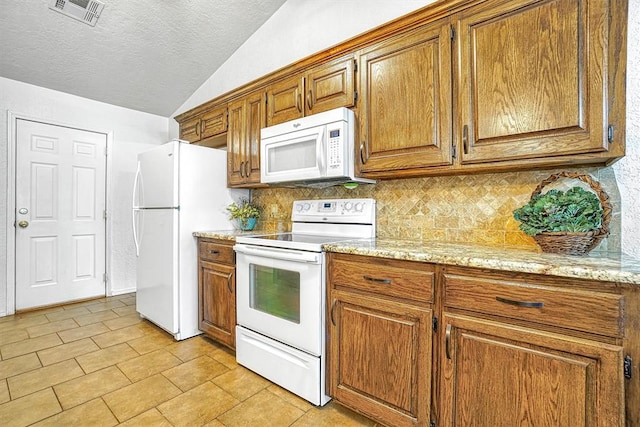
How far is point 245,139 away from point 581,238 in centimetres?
237

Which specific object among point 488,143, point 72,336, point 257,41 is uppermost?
point 257,41

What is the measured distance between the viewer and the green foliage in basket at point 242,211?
Result: 2844mm

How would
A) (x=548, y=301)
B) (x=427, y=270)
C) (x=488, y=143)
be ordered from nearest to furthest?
(x=548, y=301) < (x=427, y=270) < (x=488, y=143)

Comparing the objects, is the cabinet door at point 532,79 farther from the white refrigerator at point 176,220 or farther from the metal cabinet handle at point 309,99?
the white refrigerator at point 176,220

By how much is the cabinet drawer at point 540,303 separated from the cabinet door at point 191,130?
2.96 m

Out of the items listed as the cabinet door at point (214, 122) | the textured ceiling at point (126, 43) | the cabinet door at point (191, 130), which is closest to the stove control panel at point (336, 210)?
the cabinet door at point (214, 122)

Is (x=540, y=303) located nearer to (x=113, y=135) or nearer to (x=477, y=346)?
(x=477, y=346)

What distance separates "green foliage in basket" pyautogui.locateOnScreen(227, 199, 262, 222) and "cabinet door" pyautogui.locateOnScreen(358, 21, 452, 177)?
4.32 ft

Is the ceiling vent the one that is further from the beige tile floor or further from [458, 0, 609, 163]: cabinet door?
[458, 0, 609, 163]: cabinet door

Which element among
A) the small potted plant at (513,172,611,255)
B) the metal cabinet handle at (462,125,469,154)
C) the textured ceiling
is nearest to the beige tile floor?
the small potted plant at (513,172,611,255)

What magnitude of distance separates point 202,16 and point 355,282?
274 cm

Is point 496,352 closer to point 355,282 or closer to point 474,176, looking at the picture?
point 355,282

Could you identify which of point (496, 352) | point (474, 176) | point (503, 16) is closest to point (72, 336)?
point (496, 352)

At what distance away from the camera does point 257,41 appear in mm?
3098
